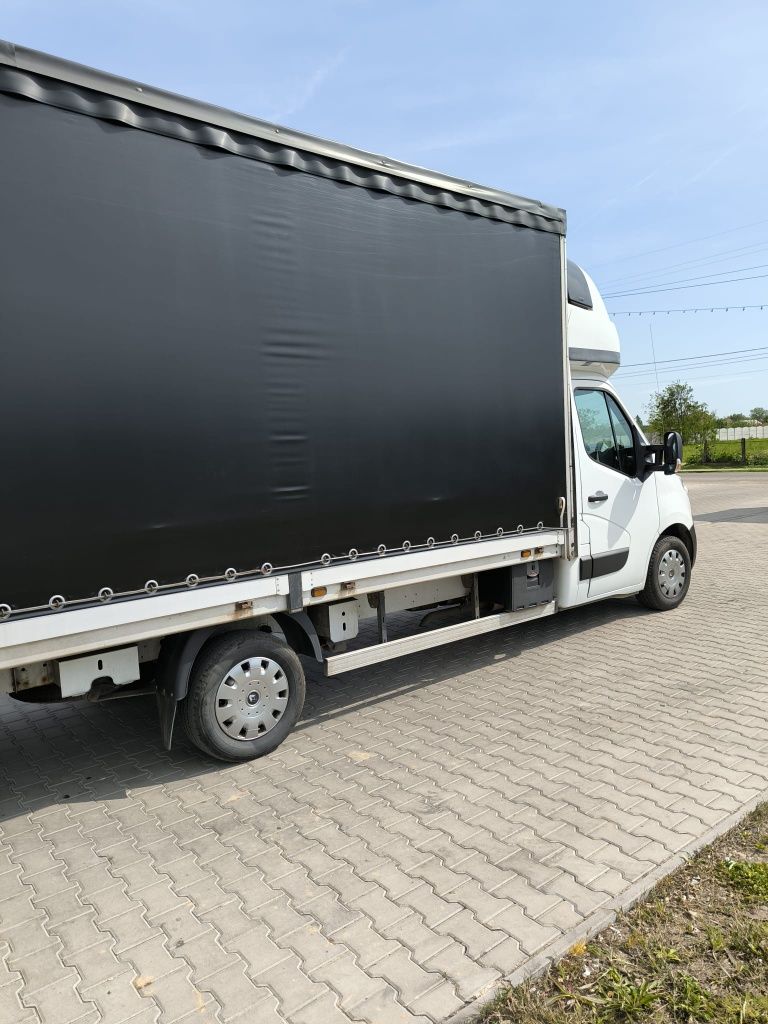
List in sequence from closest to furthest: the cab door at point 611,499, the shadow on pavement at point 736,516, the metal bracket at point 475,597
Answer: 1. the metal bracket at point 475,597
2. the cab door at point 611,499
3. the shadow on pavement at point 736,516

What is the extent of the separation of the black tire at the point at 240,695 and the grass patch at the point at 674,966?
2.14 m

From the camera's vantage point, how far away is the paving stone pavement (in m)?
2.51

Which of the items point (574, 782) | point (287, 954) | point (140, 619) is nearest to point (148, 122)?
point (140, 619)

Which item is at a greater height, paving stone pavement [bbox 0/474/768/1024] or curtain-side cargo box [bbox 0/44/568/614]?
curtain-side cargo box [bbox 0/44/568/614]

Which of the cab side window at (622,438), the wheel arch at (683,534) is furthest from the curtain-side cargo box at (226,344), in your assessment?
the wheel arch at (683,534)

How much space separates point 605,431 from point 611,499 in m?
0.60

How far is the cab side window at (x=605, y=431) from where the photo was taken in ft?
19.7

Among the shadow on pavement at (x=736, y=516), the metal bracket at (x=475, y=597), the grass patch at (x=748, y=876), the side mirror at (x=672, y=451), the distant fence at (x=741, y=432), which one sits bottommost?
the grass patch at (x=748, y=876)

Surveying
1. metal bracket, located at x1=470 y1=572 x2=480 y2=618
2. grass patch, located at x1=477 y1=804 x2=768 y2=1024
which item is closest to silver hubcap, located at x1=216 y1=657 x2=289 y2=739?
metal bracket, located at x1=470 y1=572 x2=480 y2=618

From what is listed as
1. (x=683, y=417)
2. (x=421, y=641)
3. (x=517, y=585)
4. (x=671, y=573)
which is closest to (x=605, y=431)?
(x=517, y=585)

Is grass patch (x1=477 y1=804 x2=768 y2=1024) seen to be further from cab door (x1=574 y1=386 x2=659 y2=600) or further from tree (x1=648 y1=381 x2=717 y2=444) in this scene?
tree (x1=648 y1=381 x2=717 y2=444)

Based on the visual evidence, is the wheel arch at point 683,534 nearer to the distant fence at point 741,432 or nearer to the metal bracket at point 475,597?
the metal bracket at point 475,597

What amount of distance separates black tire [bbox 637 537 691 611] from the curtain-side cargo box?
8.43 feet

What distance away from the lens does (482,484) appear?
4.98 meters
